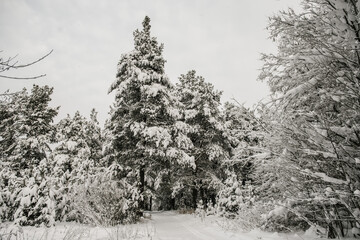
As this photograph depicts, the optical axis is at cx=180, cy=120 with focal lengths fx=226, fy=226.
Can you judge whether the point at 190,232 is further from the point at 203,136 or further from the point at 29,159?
the point at 29,159

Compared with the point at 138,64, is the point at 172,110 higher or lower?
lower

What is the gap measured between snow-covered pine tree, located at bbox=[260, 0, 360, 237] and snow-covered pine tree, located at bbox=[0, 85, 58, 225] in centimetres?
922

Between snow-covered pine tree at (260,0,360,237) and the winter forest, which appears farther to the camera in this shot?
the winter forest

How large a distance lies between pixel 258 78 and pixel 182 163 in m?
7.83

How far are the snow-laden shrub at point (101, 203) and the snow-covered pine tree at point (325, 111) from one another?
687 cm

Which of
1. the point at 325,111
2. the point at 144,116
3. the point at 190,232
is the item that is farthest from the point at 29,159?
the point at 325,111

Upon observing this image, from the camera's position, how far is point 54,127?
67.2 ft

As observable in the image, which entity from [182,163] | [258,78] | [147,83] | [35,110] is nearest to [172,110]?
[147,83]

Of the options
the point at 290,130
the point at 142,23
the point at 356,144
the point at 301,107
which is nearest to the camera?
the point at 356,144

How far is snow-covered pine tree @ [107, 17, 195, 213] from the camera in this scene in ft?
42.8

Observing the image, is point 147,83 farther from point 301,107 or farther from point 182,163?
point 301,107

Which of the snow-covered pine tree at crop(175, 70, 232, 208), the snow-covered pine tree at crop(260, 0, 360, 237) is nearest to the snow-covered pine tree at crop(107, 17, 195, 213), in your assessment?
the snow-covered pine tree at crop(175, 70, 232, 208)

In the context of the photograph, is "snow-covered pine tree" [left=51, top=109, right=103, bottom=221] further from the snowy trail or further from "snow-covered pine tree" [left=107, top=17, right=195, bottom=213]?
the snowy trail

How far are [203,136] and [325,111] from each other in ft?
49.3
